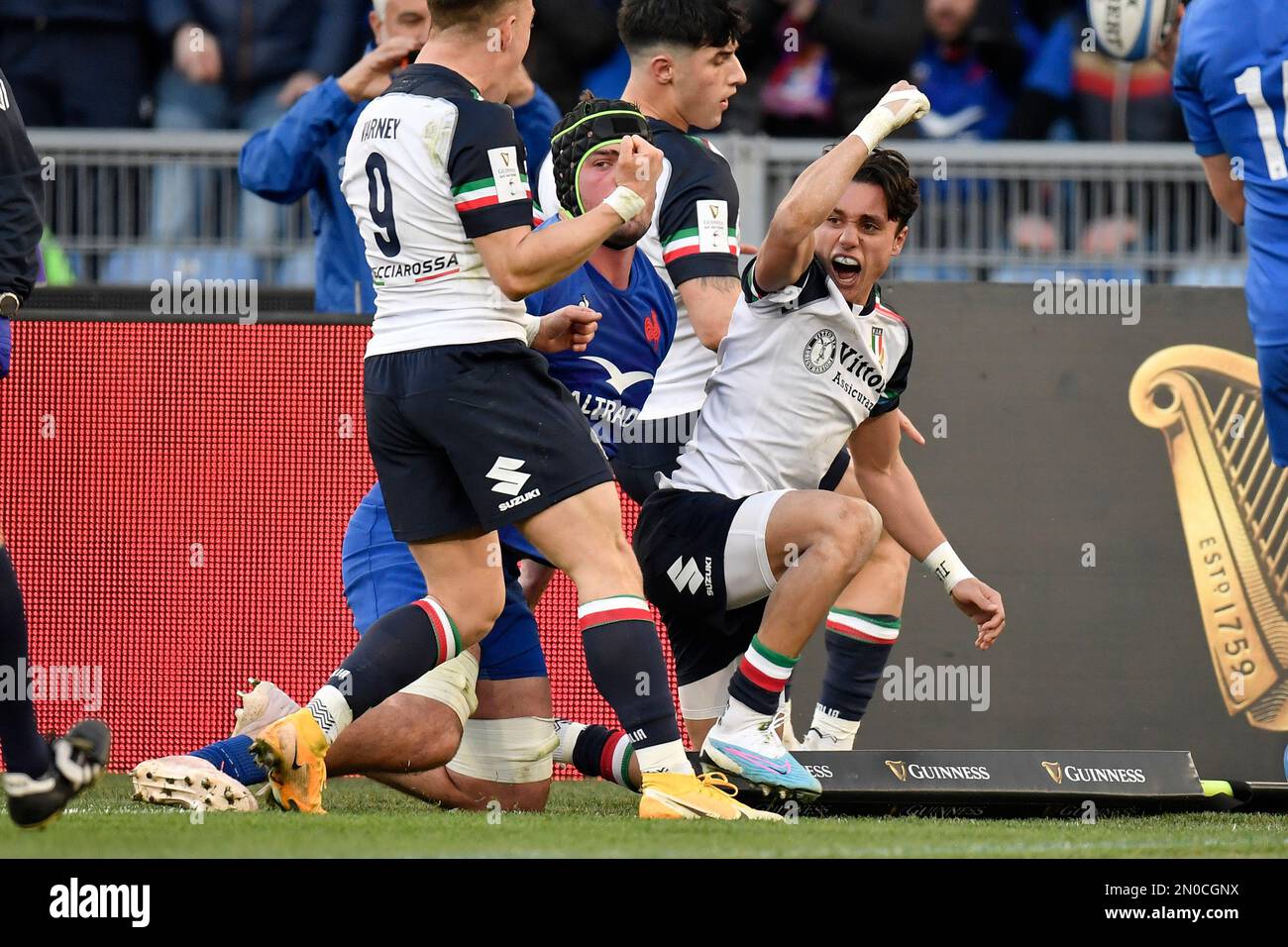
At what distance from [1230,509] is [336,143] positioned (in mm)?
3364

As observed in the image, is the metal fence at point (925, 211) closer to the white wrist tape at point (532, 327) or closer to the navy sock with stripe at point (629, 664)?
the white wrist tape at point (532, 327)

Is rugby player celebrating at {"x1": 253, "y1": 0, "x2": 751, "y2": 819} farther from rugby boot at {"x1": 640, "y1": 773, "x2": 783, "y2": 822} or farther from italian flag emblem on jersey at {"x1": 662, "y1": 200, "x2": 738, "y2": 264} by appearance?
italian flag emblem on jersey at {"x1": 662, "y1": 200, "x2": 738, "y2": 264}

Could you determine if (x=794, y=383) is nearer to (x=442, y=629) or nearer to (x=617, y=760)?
(x=617, y=760)

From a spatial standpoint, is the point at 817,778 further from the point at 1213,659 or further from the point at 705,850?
the point at 1213,659

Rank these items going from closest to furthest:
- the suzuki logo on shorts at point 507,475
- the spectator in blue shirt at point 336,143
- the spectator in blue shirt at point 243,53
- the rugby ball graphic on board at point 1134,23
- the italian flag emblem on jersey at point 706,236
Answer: the suzuki logo on shorts at point 507,475 → the italian flag emblem on jersey at point 706,236 → the spectator in blue shirt at point 336,143 → the rugby ball graphic on board at point 1134,23 → the spectator in blue shirt at point 243,53

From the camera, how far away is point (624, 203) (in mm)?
4336

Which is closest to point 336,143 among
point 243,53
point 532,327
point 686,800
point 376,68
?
point 376,68

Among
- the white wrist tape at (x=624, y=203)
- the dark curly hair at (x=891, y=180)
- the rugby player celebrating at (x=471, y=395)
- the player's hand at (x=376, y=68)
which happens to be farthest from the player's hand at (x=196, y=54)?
the white wrist tape at (x=624, y=203)

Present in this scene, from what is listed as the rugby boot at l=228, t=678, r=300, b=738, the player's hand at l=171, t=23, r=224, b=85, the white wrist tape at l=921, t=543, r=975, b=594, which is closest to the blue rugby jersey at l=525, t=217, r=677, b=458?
the white wrist tape at l=921, t=543, r=975, b=594

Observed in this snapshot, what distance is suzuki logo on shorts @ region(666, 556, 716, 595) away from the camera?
518 cm

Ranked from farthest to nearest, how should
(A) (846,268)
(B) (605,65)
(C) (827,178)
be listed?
(B) (605,65), (A) (846,268), (C) (827,178)

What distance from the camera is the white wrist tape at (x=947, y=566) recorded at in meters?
5.32
